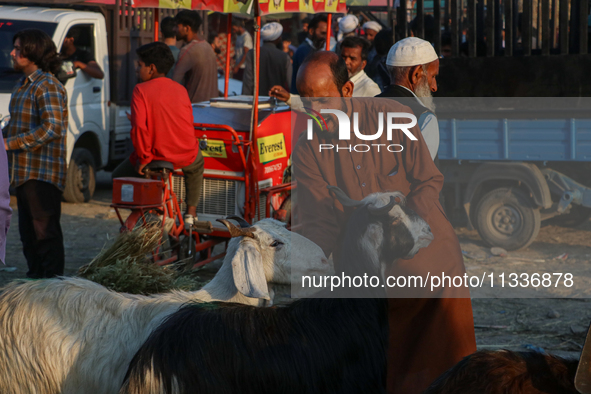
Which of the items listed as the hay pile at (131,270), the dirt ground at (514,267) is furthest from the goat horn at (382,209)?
the hay pile at (131,270)

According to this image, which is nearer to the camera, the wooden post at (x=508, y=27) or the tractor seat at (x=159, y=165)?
the tractor seat at (x=159, y=165)

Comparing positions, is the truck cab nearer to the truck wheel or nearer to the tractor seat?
the tractor seat

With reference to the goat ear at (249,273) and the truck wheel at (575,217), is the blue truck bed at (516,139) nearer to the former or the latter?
the truck wheel at (575,217)

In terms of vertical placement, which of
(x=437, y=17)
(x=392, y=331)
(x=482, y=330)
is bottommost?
(x=482, y=330)

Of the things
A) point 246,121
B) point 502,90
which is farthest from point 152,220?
point 502,90

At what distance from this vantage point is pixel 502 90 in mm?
7500

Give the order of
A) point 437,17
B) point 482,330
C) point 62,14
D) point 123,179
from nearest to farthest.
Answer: point 482,330
point 123,179
point 437,17
point 62,14

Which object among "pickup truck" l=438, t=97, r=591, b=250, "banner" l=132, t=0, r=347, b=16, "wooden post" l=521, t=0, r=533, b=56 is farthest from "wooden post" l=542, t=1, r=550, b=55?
"banner" l=132, t=0, r=347, b=16

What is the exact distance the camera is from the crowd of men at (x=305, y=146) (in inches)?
104

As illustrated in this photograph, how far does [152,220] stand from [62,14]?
4765mm

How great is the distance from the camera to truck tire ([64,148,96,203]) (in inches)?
352

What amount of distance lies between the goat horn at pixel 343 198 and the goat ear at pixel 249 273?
21.4 inches

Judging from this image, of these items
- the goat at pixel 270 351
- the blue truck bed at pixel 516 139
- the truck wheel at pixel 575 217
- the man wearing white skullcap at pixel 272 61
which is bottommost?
the truck wheel at pixel 575 217

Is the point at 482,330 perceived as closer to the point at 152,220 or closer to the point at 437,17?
the point at 152,220
